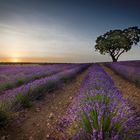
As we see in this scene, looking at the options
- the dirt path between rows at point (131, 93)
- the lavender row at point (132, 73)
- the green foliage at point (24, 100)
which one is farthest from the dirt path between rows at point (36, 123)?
the lavender row at point (132, 73)

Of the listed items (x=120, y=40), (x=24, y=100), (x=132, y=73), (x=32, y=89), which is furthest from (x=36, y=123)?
(x=120, y=40)

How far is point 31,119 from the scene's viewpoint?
440 centimetres

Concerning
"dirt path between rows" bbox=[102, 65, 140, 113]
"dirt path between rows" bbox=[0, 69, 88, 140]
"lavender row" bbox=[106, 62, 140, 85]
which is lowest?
"dirt path between rows" bbox=[0, 69, 88, 140]

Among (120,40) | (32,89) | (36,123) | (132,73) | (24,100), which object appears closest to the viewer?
(36,123)

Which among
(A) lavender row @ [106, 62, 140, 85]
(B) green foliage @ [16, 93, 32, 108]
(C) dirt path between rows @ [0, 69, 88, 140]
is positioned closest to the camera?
(C) dirt path between rows @ [0, 69, 88, 140]

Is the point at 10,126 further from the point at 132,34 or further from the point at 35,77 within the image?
the point at 132,34

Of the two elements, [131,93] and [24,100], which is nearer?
[24,100]

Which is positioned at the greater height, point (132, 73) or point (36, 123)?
point (132, 73)

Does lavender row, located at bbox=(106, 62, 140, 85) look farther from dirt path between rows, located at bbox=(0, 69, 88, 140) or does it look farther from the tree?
the tree

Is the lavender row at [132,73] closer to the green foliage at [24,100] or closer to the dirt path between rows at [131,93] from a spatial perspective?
the dirt path between rows at [131,93]

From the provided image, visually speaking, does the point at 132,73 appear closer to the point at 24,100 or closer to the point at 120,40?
the point at 24,100

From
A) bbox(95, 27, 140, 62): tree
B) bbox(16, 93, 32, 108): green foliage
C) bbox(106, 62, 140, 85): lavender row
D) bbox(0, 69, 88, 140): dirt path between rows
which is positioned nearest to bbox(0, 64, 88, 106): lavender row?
bbox(16, 93, 32, 108): green foliage

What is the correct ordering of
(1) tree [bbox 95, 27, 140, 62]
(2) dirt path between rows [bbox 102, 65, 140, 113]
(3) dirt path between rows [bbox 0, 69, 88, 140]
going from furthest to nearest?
(1) tree [bbox 95, 27, 140, 62] < (2) dirt path between rows [bbox 102, 65, 140, 113] < (3) dirt path between rows [bbox 0, 69, 88, 140]

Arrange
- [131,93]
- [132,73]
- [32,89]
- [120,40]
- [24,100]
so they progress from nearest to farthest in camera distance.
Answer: [24,100] < [32,89] < [131,93] < [132,73] < [120,40]
